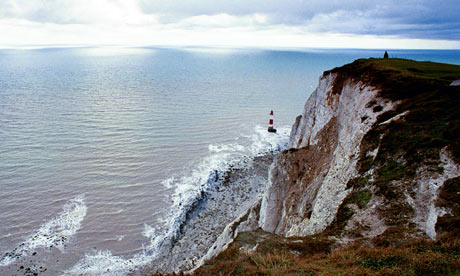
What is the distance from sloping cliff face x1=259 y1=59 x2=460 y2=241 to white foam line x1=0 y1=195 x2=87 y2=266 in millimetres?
18618

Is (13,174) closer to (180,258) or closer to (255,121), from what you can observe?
(180,258)

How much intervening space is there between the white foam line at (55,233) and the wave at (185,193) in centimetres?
370

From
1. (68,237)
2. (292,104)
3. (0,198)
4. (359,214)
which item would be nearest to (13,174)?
(0,198)

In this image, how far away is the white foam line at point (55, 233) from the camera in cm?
2398

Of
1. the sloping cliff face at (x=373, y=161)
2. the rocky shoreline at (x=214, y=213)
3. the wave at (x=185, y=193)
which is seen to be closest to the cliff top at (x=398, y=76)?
the sloping cliff face at (x=373, y=161)

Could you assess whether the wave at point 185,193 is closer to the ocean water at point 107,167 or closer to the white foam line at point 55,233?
the ocean water at point 107,167

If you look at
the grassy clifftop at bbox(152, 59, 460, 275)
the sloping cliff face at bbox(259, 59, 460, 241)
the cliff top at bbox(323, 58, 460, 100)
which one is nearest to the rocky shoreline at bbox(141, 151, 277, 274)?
the sloping cliff face at bbox(259, 59, 460, 241)

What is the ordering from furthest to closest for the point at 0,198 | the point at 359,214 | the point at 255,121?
the point at 255,121, the point at 0,198, the point at 359,214

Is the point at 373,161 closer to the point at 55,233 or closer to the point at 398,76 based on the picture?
the point at 398,76

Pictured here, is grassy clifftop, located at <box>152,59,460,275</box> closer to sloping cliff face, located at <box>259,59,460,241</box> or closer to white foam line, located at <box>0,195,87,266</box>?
sloping cliff face, located at <box>259,59,460,241</box>

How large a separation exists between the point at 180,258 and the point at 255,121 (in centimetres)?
4017

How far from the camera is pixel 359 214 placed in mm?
13484

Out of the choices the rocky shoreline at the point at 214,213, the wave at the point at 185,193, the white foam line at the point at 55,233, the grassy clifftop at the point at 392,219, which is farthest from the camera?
the white foam line at the point at 55,233

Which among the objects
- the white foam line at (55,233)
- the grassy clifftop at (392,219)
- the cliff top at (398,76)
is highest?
the cliff top at (398,76)
